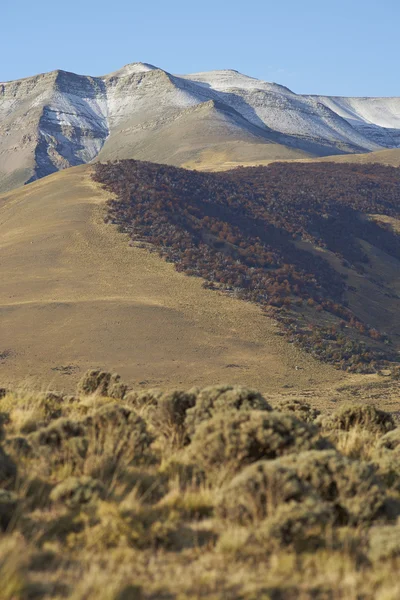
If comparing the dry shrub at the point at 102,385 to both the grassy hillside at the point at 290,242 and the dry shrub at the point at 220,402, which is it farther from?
the grassy hillside at the point at 290,242

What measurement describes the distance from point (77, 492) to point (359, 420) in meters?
7.55

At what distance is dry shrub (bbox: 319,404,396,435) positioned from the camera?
12938 millimetres

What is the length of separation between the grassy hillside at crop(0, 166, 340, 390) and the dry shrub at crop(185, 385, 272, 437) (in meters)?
29.7

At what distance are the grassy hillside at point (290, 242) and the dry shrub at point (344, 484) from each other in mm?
44970

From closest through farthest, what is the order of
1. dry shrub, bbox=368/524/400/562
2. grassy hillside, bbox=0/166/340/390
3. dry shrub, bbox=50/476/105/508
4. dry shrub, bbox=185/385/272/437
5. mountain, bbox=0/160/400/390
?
dry shrub, bbox=368/524/400/562, dry shrub, bbox=50/476/105/508, dry shrub, bbox=185/385/272/437, grassy hillside, bbox=0/166/340/390, mountain, bbox=0/160/400/390

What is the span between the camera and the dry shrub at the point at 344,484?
6906 mm

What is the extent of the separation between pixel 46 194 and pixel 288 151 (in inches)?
3065

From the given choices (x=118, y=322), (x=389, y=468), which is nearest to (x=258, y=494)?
(x=389, y=468)

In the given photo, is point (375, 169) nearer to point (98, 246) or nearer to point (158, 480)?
point (98, 246)

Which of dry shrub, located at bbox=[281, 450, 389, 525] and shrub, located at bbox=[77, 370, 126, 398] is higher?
dry shrub, located at bbox=[281, 450, 389, 525]

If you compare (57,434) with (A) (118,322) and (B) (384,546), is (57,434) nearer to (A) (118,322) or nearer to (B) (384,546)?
(B) (384,546)

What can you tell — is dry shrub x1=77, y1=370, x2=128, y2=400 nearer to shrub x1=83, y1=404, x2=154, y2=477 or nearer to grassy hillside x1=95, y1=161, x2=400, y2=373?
shrub x1=83, y1=404, x2=154, y2=477

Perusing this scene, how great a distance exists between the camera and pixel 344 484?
23.5ft

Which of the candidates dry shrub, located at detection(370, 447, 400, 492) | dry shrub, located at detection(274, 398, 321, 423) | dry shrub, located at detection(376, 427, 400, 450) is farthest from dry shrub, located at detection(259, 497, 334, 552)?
dry shrub, located at detection(274, 398, 321, 423)
